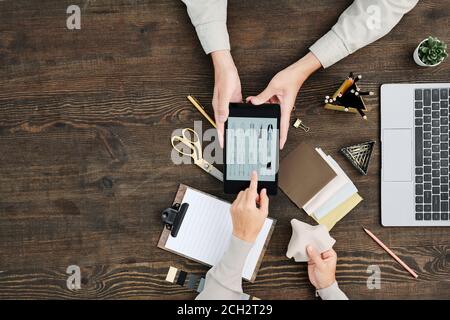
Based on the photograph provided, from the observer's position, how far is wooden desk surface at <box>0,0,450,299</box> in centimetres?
125

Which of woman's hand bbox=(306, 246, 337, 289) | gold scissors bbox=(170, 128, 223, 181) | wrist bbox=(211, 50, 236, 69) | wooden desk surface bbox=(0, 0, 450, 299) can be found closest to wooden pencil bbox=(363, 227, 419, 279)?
wooden desk surface bbox=(0, 0, 450, 299)

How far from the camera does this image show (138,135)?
1272mm

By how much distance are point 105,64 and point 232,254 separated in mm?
627

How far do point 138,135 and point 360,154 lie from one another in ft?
2.01

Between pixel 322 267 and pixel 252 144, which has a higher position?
pixel 252 144

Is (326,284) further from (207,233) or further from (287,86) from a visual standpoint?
(287,86)

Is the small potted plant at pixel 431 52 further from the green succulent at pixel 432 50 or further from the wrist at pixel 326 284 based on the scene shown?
the wrist at pixel 326 284

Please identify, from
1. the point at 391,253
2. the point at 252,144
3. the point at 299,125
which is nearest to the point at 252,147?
the point at 252,144

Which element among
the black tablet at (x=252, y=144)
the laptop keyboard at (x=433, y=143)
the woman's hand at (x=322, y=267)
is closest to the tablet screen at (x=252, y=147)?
the black tablet at (x=252, y=144)

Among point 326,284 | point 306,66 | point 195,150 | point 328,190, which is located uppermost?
point 306,66

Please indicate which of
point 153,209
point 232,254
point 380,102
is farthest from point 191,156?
point 380,102

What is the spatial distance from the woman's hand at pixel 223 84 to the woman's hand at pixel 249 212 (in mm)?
153

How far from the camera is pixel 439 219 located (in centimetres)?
122

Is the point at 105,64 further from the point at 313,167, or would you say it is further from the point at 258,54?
the point at 313,167
